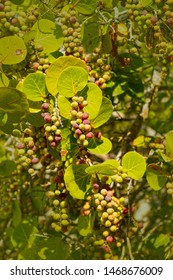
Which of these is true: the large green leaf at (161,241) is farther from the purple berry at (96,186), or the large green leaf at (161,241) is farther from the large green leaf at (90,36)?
the large green leaf at (90,36)

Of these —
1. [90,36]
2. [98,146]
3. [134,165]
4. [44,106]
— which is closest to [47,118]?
[44,106]

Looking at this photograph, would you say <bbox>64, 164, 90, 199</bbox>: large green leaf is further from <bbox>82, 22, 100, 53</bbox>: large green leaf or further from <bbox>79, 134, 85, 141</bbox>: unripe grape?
<bbox>82, 22, 100, 53</bbox>: large green leaf

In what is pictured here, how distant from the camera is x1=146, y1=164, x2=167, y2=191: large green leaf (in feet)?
4.68

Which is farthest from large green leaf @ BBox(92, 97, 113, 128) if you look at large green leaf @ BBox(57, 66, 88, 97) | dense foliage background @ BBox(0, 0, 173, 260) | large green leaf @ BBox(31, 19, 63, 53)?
large green leaf @ BBox(31, 19, 63, 53)

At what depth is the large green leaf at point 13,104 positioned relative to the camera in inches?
49.8

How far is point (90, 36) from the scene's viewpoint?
4.92 ft

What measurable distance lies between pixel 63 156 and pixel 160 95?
130 cm

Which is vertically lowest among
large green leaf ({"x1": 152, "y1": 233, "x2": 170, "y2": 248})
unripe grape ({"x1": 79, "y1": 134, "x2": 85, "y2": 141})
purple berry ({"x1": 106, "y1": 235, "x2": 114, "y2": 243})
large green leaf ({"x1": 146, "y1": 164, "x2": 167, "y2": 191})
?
large green leaf ({"x1": 152, "y1": 233, "x2": 170, "y2": 248})

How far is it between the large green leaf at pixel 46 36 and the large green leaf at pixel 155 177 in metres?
0.44

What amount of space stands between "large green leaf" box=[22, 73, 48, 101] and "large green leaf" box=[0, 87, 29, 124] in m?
0.02

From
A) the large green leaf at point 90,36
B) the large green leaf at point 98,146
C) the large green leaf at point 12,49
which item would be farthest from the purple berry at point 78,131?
the large green leaf at point 90,36

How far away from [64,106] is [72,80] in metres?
0.07
